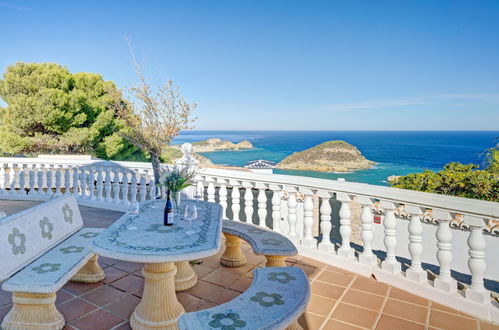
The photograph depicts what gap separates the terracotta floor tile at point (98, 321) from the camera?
215cm

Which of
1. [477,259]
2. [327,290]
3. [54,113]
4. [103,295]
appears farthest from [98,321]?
[54,113]

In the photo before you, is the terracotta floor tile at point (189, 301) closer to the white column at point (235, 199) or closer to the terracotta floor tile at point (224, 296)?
the terracotta floor tile at point (224, 296)

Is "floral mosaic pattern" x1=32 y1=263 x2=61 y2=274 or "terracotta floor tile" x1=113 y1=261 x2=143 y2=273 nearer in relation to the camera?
"floral mosaic pattern" x1=32 y1=263 x2=61 y2=274

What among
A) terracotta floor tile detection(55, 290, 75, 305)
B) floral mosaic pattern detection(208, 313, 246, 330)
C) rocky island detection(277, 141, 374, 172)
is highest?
floral mosaic pattern detection(208, 313, 246, 330)

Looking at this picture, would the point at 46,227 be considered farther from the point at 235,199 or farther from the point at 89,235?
the point at 235,199

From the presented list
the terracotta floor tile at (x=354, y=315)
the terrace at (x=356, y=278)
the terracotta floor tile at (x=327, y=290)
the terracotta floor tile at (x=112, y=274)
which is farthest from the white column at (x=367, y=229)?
the terracotta floor tile at (x=112, y=274)

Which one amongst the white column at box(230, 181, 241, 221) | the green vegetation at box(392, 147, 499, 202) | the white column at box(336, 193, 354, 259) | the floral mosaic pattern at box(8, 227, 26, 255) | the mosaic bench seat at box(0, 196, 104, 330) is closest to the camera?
the mosaic bench seat at box(0, 196, 104, 330)

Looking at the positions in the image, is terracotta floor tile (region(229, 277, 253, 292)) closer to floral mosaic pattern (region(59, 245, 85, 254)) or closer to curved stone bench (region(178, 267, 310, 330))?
curved stone bench (region(178, 267, 310, 330))

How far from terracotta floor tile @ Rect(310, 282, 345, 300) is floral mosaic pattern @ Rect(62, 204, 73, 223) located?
2.42 m

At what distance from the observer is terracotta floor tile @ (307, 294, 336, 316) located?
242 centimetres

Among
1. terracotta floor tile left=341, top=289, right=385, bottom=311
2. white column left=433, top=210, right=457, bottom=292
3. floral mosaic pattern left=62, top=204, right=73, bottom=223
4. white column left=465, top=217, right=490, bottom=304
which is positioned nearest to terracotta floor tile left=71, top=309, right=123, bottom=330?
floral mosaic pattern left=62, top=204, right=73, bottom=223

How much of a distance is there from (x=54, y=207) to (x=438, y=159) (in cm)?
7187

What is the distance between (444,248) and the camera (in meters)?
2.50

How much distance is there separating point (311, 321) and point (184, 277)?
3.84ft
